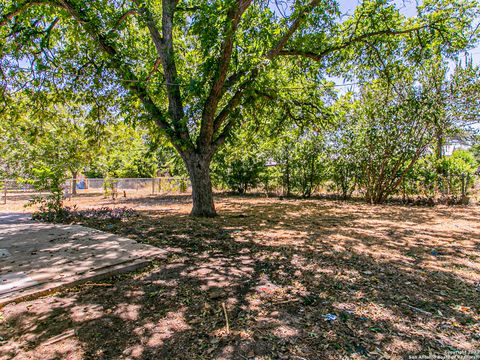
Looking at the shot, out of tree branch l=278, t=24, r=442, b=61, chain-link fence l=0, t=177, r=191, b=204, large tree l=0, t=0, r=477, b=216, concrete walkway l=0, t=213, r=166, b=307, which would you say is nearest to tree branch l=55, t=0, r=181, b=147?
large tree l=0, t=0, r=477, b=216

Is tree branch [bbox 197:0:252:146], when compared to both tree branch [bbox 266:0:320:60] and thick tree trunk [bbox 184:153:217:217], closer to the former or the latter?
thick tree trunk [bbox 184:153:217:217]

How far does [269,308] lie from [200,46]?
647 centimetres

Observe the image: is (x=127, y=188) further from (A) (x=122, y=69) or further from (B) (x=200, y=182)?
(A) (x=122, y=69)

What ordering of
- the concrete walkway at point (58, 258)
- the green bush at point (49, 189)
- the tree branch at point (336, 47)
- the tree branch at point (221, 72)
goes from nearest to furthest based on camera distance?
the concrete walkway at point (58, 258), the tree branch at point (221, 72), the tree branch at point (336, 47), the green bush at point (49, 189)

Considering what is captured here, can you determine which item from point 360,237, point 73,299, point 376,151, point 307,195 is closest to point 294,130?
point 376,151

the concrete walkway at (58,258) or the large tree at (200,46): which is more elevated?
the large tree at (200,46)

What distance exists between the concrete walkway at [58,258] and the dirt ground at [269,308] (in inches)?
6.6

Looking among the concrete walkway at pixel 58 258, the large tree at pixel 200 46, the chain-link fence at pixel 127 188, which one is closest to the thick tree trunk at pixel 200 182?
the large tree at pixel 200 46

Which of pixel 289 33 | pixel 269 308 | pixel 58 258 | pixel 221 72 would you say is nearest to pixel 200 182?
pixel 221 72

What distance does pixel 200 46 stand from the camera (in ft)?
22.1

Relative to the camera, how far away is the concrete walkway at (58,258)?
2654 mm

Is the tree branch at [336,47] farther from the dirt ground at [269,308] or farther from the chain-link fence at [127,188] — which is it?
the chain-link fence at [127,188]

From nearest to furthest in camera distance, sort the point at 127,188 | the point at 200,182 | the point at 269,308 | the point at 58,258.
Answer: the point at 269,308 → the point at 58,258 → the point at 200,182 → the point at 127,188

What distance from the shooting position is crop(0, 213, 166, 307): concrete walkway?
8.71ft
